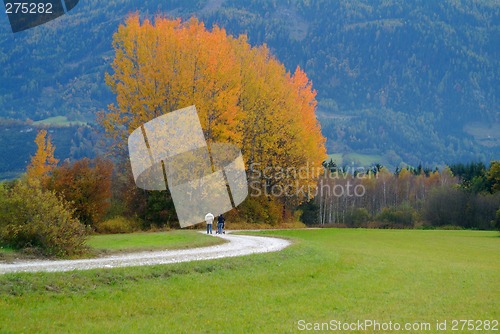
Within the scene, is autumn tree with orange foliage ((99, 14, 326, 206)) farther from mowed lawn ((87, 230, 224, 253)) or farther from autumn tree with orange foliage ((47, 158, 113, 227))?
mowed lawn ((87, 230, 224, 253))

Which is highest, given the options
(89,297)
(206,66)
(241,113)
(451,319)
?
(206,66)

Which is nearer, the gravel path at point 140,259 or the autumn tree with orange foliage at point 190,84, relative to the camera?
the gravel path at point 140,259

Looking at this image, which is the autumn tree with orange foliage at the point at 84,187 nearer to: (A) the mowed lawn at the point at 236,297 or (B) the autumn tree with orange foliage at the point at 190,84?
(B) the autumn tree with orange foliage at the point at 190,84

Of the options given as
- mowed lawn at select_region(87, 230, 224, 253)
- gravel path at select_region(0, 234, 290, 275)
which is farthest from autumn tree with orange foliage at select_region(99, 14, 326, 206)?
gravel path at select_region(0, 234, 290, 275)

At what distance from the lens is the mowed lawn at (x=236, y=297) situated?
12.7m

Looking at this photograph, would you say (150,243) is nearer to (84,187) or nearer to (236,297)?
(84,187)

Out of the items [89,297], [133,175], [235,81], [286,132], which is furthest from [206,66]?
[89,297]

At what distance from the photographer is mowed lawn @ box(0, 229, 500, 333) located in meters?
12.7

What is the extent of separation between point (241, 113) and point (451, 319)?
30.4 metres

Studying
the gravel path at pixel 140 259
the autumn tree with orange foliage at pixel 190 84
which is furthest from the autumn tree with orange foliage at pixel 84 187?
the gravel path at pixel 140 259

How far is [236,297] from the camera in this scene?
619 inches

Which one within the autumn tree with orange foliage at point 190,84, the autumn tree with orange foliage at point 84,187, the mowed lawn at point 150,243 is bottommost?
the mowed lawn at point 150,243

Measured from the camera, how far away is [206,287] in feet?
53.7

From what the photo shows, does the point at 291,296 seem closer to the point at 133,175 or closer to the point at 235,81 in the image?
the point at 133,175
